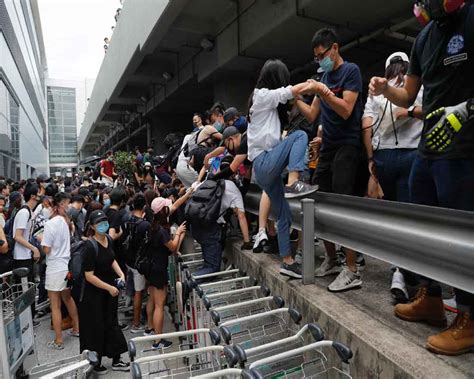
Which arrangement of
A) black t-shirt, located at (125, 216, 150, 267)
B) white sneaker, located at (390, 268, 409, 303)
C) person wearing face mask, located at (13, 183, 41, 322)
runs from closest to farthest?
white sneaker, located at (390, 268, 409, 303), black t-shirt, located at (125, 216, 150, 267), person wearing face mask, located at (13, 183, 41, 322)

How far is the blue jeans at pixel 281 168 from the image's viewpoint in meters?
3.03

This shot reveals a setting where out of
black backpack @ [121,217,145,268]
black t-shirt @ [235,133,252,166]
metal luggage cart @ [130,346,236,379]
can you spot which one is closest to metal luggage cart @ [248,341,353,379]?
metal luggage cart @ [130,346,236,379]

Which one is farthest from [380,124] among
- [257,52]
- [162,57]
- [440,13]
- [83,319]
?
[162,57]

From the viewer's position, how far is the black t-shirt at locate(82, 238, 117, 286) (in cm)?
413

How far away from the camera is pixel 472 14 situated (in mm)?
1748

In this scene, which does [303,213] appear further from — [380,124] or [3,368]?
[3,368]

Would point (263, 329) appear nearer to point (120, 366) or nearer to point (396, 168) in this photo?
point (396, 168)

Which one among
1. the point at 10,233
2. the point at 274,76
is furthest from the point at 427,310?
the point at 10,233

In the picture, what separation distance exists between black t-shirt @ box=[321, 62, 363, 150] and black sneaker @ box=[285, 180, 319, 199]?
42 cm

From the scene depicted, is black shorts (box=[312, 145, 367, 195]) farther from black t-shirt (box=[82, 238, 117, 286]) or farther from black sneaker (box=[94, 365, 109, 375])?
black sneaker (box=[94, 365, 109, 375])

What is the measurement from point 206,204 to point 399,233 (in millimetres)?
2485

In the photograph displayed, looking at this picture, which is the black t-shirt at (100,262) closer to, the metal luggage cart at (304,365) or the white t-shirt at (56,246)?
the white t-shirt at (56,246)

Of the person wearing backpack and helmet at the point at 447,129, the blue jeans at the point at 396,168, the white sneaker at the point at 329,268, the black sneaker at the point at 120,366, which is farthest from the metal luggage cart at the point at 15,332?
the blue jeans at the point at 396,168

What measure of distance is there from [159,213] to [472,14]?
12.1ft
